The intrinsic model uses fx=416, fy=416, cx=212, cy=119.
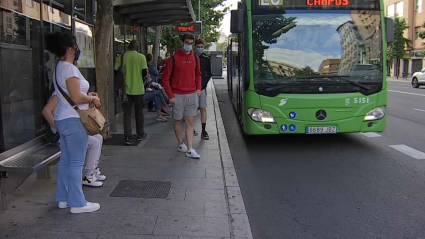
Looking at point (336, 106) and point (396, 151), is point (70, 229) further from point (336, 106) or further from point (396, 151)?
point (396, 151)

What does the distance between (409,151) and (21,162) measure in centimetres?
669

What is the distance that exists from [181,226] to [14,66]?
2.98 m

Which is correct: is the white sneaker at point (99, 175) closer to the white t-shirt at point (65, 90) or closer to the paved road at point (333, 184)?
the white t-shirt at point (65, 90)

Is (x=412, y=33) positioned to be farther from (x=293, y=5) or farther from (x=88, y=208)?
(x=88, y=208)

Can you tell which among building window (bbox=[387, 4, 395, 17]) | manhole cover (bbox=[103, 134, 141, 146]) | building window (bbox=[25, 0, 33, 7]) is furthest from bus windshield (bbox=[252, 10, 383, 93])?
building window (bbox=[387, 4, 395, 17])

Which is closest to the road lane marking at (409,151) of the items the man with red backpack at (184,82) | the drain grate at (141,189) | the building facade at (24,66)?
the man with red backpack at (184,82)

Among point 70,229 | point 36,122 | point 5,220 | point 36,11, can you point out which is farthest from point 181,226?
point 36,11

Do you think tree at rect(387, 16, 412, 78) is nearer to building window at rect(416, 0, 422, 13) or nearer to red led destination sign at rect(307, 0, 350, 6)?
building window at rect(416, 0, 422, 13)

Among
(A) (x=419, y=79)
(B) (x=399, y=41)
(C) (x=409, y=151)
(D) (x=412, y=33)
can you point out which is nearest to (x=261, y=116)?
(C) (x=409, y=151)

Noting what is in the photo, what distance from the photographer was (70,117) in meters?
4.06

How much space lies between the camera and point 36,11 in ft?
18.2

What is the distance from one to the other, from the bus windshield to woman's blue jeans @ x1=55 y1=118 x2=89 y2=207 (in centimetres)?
406

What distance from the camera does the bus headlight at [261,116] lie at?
7.45 meters

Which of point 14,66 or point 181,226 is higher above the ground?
point 14,66
